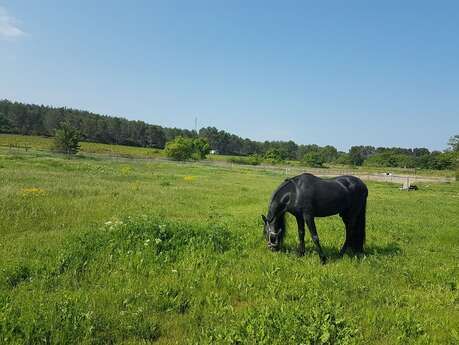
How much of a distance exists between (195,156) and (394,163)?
344ft

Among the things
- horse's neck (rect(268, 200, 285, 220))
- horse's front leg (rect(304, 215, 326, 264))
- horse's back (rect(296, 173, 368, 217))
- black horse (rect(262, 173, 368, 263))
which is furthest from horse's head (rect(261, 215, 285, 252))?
horse's back (rect(296, 173, 368, 217))

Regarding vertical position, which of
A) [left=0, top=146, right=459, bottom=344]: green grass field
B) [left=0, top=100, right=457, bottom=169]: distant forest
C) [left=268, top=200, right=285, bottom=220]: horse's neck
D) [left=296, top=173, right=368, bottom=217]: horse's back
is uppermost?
[left=0, top=100, right=457, bottom=169]: distant forest

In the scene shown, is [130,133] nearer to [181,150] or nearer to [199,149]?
[199,149]

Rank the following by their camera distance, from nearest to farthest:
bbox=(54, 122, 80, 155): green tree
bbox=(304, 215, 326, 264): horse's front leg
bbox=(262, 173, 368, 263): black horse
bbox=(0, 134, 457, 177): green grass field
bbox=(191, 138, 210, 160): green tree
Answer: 1. bbox=(304, 215, 326, 264): horse's front leg
2. bbox=(262, 173, 368, 263): black horse
3. bbox=(54, 122, 80, 155): green tree
4. bbox=(0, 134, 457, 177): green grass field
5. bbox=(191, 138, 210, 160): green tree

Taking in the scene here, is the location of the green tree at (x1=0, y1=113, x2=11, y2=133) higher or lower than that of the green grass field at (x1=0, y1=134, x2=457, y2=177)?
higher

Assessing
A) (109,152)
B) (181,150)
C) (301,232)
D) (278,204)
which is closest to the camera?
(278,204)

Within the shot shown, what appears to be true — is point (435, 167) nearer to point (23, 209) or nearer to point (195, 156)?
point (195, 156)

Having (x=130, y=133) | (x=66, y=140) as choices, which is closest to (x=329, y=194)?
(x=66, y=140)

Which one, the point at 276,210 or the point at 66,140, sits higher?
the point at 66,140

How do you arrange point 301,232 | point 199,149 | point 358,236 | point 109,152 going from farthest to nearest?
point 199,149 < point 109,152 < point 358,236 < point 301,232

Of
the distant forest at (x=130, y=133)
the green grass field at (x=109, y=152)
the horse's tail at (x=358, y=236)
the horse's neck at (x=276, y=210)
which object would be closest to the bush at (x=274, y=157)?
the distant forest at (x=130, y=133)

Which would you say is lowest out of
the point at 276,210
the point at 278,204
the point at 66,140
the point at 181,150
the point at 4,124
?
the point at 276,210

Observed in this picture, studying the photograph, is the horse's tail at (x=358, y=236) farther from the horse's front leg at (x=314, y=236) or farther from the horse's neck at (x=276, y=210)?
the horse's neck at (x=276, y=210)

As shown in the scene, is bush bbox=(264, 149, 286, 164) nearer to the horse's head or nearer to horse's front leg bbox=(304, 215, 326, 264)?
the horse's head
